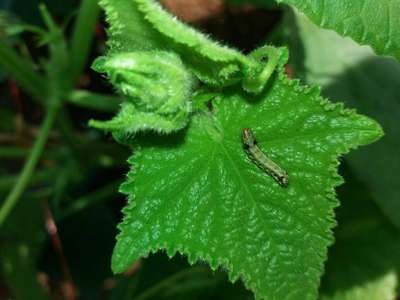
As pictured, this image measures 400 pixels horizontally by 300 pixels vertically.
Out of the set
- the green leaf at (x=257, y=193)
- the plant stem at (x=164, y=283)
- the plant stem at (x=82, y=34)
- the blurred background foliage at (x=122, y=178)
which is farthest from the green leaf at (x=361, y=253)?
the plant stem at (x=82, y=34)

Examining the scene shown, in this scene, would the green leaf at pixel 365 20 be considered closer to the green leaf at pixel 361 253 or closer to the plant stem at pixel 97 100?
the green leaf at pixel 361 253

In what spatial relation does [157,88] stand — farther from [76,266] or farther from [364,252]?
[76,266]

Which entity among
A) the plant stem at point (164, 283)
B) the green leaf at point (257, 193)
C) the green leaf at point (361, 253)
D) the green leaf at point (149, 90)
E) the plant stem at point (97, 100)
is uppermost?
the green leaf at point (149, 90)

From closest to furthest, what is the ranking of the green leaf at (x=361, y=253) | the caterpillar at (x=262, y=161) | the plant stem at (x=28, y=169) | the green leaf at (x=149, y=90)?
the green leaf at (x=149, y=90)
the caterpillar at (x=262, y=161)
the plant stem at (x=28, y=169)
the green leaf at (x=361, y=253)

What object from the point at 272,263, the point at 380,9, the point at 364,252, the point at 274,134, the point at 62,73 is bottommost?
the point at 364,252

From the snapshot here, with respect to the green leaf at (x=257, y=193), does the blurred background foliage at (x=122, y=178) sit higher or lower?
lower

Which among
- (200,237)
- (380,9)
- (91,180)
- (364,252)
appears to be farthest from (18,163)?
(380,9)

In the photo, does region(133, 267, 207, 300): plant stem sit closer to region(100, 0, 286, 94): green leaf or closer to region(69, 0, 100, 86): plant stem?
region(69, 0, 100, 86): plant stem

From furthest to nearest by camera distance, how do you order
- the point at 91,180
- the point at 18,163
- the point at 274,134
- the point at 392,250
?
the point at 18,163 < the point at 91,180 < the point at 392,250 < the point at 274,134
